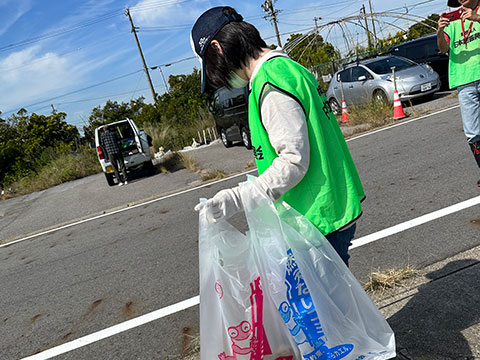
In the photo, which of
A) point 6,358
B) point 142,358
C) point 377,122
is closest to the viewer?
point 142,358

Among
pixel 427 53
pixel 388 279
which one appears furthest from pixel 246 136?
pixel 388 279

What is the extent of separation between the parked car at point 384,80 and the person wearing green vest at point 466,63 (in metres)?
7.66

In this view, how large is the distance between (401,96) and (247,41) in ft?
36.3

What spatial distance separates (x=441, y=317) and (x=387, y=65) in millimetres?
11288

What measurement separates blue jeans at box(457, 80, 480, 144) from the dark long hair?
9.45ft

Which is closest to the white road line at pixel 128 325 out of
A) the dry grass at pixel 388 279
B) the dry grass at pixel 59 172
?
the dry grass at pixel 388 279

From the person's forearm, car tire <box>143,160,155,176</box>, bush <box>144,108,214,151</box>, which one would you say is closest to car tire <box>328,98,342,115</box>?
bush <box>144,108,214,151</box>

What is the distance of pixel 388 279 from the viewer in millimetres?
2895

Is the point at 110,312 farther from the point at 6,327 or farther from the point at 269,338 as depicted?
the point at 269,338

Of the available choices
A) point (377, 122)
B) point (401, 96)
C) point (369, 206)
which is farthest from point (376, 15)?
point (369, 206)

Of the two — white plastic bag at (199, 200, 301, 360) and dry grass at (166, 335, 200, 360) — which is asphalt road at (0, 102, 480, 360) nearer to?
dry grass at (166, 335, 200, 360)

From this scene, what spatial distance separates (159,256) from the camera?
4.75 meters

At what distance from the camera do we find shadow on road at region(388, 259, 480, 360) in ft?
7.02

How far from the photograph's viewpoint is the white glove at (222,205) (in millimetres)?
1544
